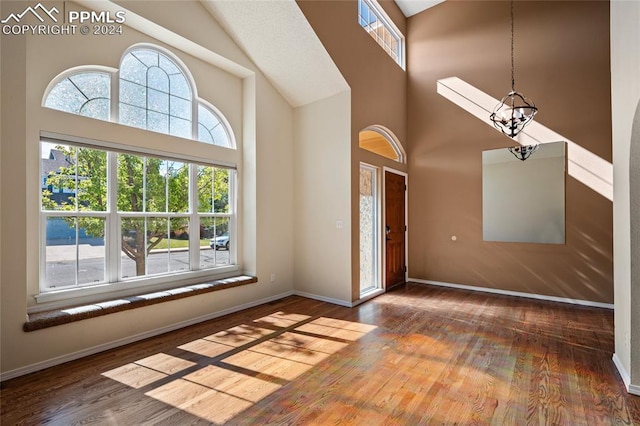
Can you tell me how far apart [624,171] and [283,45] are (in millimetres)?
3870

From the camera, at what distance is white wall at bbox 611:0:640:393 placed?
7.38 feet

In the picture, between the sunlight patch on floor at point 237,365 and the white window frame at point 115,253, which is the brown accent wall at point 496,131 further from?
the white window frame at point 115,253

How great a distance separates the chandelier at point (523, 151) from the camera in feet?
16.2

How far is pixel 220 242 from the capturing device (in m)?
4.41

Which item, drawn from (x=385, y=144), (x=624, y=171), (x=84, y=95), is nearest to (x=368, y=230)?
(x=385, y=144)

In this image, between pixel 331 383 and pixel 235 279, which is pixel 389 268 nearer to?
pixel 235 279

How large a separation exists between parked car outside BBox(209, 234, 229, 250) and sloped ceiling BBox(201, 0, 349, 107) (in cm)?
244

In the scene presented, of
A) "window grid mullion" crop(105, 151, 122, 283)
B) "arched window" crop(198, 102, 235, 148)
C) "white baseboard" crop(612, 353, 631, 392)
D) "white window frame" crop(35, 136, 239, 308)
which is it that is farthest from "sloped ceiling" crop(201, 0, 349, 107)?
"white baseboard" crop(612, 353, 631, 392)

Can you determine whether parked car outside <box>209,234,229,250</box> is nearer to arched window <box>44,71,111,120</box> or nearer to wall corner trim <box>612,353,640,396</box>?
arched window <box>44,71,111,120</box>

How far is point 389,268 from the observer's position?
5500 mm

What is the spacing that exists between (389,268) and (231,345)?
10.5ft

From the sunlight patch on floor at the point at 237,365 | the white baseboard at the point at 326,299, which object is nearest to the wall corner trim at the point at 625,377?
the sunlight patch on floor at the point at 237,365

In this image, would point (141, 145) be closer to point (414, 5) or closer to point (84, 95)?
point (84, 95)

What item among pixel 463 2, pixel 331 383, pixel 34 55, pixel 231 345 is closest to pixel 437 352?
pixel 331 383
